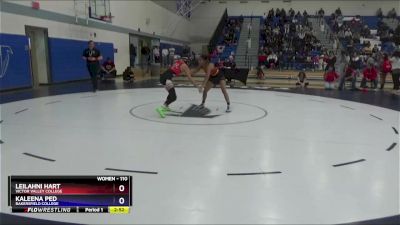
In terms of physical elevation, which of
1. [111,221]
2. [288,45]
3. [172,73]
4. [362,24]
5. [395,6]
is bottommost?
[111,221]

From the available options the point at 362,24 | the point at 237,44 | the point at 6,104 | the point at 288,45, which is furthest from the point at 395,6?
the point at 6,104

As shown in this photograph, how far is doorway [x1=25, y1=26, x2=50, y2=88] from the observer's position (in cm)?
1331

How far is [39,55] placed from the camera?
14.0 meters

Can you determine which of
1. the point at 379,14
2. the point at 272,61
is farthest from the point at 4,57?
the point at 379,14

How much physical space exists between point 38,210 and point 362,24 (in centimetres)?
3024

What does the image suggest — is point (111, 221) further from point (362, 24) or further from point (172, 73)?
point (362, 24)

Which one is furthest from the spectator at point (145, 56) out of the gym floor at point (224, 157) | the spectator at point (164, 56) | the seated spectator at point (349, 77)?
the gym floor at point (224, 157)

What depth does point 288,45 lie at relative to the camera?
24.7 meters

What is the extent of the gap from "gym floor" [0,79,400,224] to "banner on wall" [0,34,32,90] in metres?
3.26

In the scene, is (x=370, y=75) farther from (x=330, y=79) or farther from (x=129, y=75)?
(x=129, y=75)

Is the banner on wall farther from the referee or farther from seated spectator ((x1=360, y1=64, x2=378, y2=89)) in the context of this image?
seated spectator ((x1=360, y1=64, x2=378, y2=89))

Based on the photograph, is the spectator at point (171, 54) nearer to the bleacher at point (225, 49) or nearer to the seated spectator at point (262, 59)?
the bleacher at point (225, 49)
